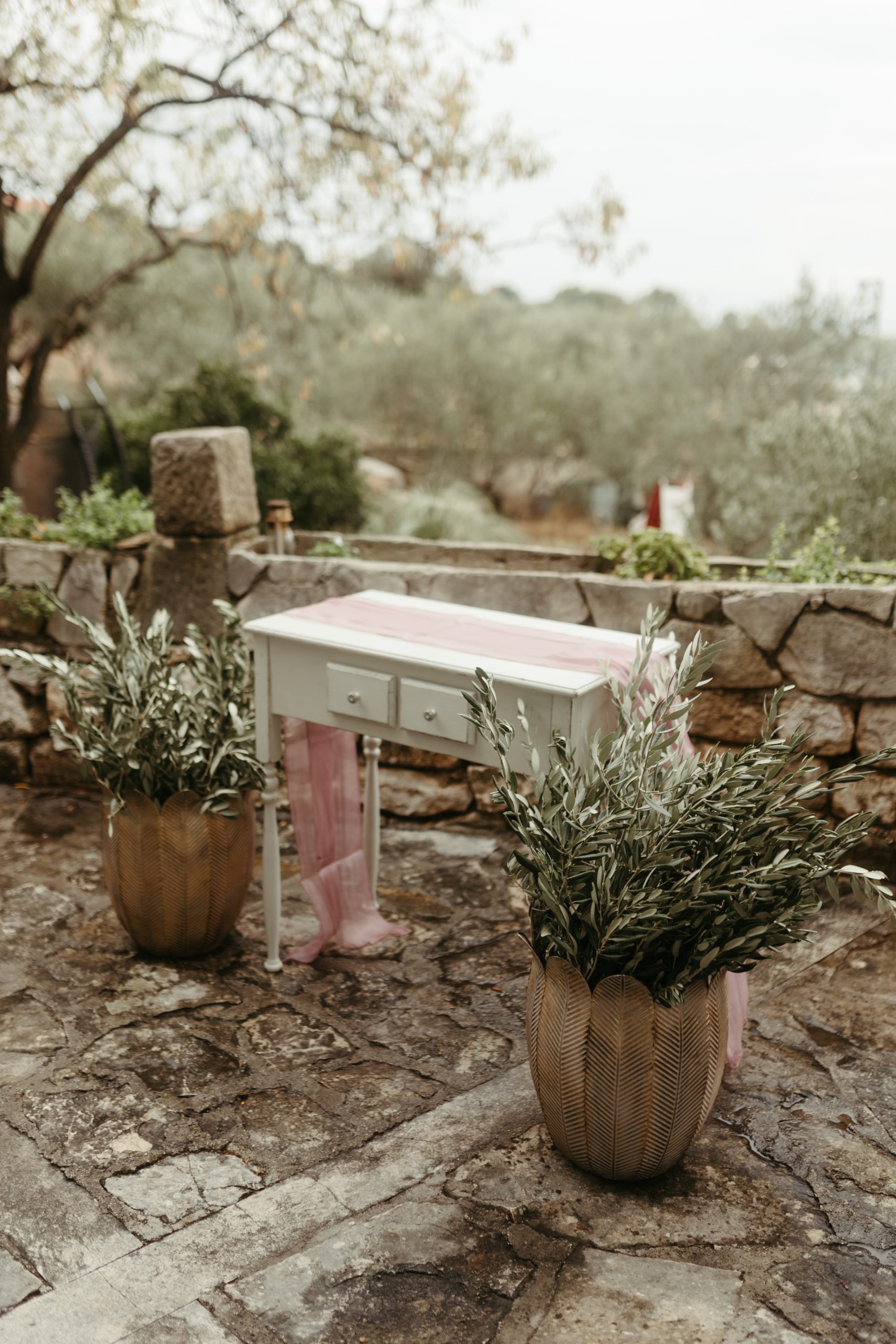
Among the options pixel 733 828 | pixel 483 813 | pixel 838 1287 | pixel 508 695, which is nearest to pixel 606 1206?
pixel 838 1287

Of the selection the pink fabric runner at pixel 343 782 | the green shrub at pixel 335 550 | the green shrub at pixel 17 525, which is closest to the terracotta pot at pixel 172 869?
the pink fabric runner at pixel 343 782

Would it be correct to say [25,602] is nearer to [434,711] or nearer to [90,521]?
[90,521]

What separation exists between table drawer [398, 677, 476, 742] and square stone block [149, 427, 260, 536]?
185cm

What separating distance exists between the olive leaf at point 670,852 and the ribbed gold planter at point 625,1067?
5 cm

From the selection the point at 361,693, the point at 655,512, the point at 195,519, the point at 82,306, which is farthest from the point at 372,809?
the point at 82,306

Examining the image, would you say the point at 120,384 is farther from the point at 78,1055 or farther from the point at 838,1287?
the point at 838,1287

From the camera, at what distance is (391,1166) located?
2475 millimetres

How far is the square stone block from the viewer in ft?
14.3

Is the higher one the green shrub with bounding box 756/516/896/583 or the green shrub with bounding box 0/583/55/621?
the green shrub with bounding box 756/516/896/583

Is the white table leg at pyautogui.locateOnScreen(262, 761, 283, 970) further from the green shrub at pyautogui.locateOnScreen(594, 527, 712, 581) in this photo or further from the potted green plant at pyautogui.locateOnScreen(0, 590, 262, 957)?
the green shrub at pyautogui.locateOnScreen(594, 527, 712, 581)

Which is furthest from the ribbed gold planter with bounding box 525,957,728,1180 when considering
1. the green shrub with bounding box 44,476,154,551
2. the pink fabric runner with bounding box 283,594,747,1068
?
the green shrub with bounding box 44,476,154,551

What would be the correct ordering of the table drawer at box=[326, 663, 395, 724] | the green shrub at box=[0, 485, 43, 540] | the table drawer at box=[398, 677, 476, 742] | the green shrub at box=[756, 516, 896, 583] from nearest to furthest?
the table drawer at box=[398, 677, 476, 742] < the table drawer at box=[326, 663, 395, 724] < the green shrub at box=[756, 516, 896, 583] < the green shrub at box=[0, 485, 43, 540]

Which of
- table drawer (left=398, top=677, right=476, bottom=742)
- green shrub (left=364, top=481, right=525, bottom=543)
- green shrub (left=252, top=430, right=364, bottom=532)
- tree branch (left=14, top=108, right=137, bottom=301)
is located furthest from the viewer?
green shrub (left=364, top=481, right=525, bottom=543)

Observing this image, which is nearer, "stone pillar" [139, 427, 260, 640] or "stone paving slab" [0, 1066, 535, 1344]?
"stone paving slab" [0, 1066, 535, 1344]
